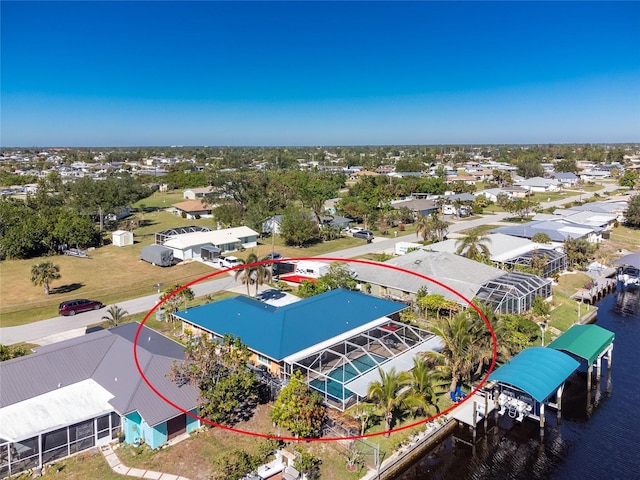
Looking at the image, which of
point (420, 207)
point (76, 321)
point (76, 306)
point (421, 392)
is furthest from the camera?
point (420, 207)

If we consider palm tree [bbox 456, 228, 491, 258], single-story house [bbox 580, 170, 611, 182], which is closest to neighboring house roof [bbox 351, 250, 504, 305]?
palm tree [bbox 456, 228, 491, 258]

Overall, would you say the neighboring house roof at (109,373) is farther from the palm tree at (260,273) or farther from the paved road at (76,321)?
the palm tree at (260,273)

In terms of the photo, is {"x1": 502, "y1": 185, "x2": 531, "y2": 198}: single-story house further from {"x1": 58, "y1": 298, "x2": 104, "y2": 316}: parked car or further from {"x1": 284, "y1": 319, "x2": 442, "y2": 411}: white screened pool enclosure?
{"x1": 58, "y1": 298, "x2": 104, "y2": 316}: parked car

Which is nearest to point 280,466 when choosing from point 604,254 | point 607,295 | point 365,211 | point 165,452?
point 165,452

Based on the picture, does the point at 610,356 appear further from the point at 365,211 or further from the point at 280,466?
the point at 365,211

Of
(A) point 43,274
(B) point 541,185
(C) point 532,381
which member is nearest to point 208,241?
(A) point 43,274

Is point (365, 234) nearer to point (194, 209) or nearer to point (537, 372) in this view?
point (194, 209)
